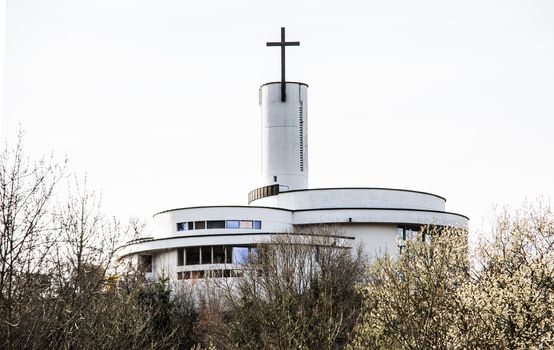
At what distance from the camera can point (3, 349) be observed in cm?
1911

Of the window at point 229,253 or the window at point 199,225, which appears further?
the window at point 199,225

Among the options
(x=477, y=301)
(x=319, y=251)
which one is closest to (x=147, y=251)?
(x=319, y=251)

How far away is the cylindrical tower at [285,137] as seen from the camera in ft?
238

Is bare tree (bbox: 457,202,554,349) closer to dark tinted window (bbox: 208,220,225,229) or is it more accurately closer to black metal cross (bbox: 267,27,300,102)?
dark tinted window (bbox: 208,220,225,229)

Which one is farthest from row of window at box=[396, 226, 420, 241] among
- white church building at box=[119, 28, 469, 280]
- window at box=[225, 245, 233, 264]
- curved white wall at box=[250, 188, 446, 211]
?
window at box=[225, 245, 233, 264]

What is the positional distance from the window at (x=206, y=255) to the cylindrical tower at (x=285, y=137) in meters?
11.1

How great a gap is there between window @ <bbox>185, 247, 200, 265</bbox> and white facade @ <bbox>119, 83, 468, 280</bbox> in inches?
0.7

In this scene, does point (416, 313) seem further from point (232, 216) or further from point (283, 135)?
point (283, 135)

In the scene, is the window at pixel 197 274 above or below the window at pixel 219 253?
below

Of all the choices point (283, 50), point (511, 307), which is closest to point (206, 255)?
point (283, 50)

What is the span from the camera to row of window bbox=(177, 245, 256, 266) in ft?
201

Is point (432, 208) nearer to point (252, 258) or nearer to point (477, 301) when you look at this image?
point (252, 258)

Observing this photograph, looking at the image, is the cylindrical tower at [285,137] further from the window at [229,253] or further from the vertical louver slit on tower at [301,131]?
the window at [229,253]

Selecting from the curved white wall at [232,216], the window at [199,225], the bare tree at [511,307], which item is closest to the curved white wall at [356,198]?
the curved white wall at [232,216]
